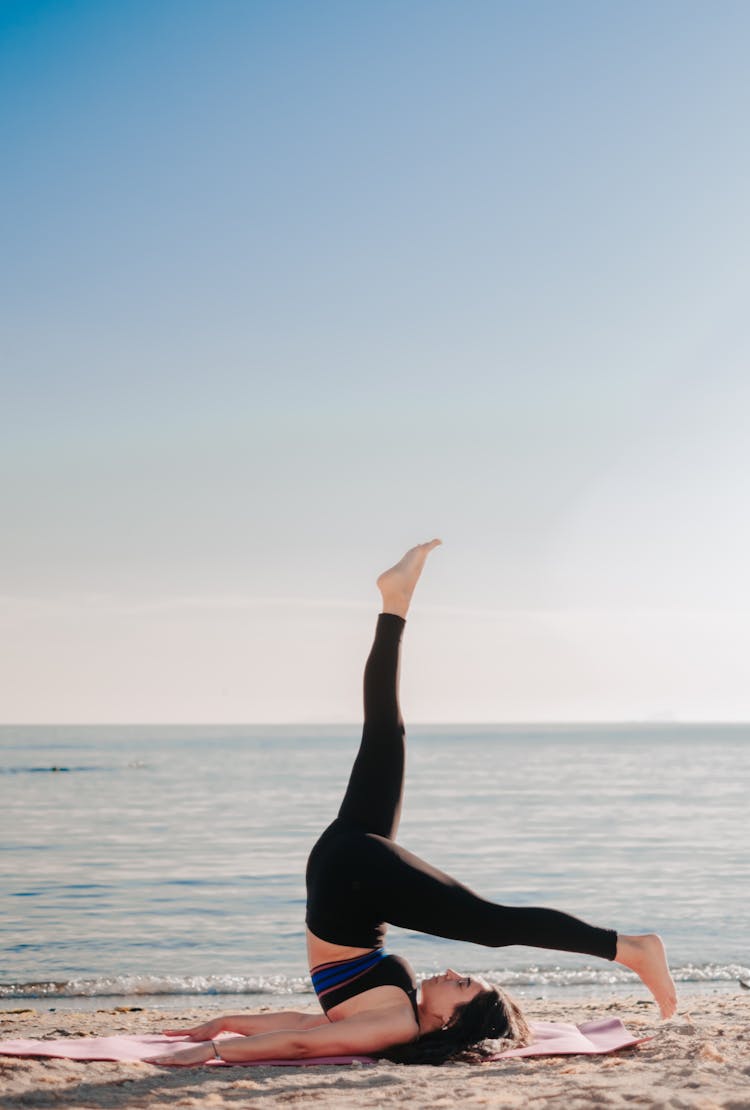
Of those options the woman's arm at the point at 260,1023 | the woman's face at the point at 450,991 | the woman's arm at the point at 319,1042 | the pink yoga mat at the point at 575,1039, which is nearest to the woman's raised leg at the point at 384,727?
the woman's face at the point at 450,991

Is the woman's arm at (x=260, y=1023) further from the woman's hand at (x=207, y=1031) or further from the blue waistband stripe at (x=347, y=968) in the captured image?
the blue waistband stripe at (x=347, y=968)

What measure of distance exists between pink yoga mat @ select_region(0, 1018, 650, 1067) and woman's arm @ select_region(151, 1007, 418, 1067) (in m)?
0.05

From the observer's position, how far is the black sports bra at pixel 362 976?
17.7 feet

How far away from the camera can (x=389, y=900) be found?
16.8 feet

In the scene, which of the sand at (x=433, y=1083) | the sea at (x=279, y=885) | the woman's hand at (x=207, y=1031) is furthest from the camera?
the sea at (x=279, y=885)

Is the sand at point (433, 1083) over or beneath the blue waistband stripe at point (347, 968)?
beneath

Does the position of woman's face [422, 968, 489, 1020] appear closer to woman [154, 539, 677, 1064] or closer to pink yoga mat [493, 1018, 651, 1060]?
woman [154, 539, 677, 1064]

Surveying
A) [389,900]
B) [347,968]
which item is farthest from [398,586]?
[347,968]

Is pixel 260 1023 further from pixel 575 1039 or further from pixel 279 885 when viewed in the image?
pixel 279 885

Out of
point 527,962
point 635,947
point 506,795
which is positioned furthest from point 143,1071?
point 506,795

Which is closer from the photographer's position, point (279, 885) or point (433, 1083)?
point (433, 1083)

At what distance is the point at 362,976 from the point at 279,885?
9628 mm

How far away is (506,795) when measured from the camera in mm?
34031

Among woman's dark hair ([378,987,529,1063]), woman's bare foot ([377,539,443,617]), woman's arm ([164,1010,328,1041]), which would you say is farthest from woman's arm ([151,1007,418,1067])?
woman's bare foot ([377,539,443,617])
